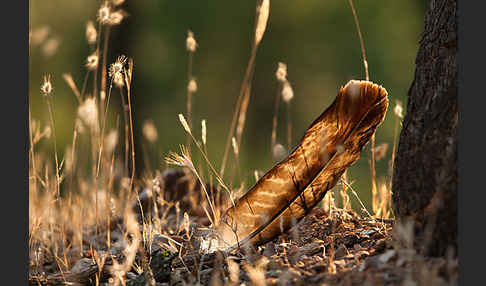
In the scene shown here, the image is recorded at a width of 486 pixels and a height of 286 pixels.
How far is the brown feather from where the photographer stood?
188 cm

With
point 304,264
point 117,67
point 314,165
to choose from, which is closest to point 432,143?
point 314,165

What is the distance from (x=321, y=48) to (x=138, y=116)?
11.5 ft

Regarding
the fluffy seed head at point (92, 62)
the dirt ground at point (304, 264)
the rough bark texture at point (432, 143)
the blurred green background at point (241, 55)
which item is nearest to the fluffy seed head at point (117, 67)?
the fluffy seed head at point (92, 62)

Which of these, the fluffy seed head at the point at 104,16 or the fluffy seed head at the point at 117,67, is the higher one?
the fluffy seed head at the point at 104,16

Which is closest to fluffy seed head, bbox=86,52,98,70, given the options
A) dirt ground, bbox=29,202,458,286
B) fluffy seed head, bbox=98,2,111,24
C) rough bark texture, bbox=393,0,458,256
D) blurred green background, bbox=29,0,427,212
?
fluffy seed head, bbox=98,2,111,24

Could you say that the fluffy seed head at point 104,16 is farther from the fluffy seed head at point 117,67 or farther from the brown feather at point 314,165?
the brown feather at point 314,165

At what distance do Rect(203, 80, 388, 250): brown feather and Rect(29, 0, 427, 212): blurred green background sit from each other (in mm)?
6359

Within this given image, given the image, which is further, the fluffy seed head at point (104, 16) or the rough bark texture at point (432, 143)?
the fluffy seed head at point (104, 16)

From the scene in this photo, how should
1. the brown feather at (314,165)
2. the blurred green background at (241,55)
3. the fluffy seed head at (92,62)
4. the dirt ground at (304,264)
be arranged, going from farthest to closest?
the blurred green background at (241,55) < the fluffy seed head at (92,62) < the brown feather at (314,165) < the dirt ground at (304,264)

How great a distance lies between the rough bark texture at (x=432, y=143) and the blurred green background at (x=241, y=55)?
6.75m

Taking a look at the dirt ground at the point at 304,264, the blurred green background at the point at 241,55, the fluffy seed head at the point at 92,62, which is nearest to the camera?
the dirt ground at the point at 304,264

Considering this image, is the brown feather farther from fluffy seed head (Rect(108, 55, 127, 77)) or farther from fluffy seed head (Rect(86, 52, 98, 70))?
fluffy seed head (Rect(86, 52, 98, 70))

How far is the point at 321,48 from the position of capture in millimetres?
9094

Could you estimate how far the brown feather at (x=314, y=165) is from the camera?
1881mm
